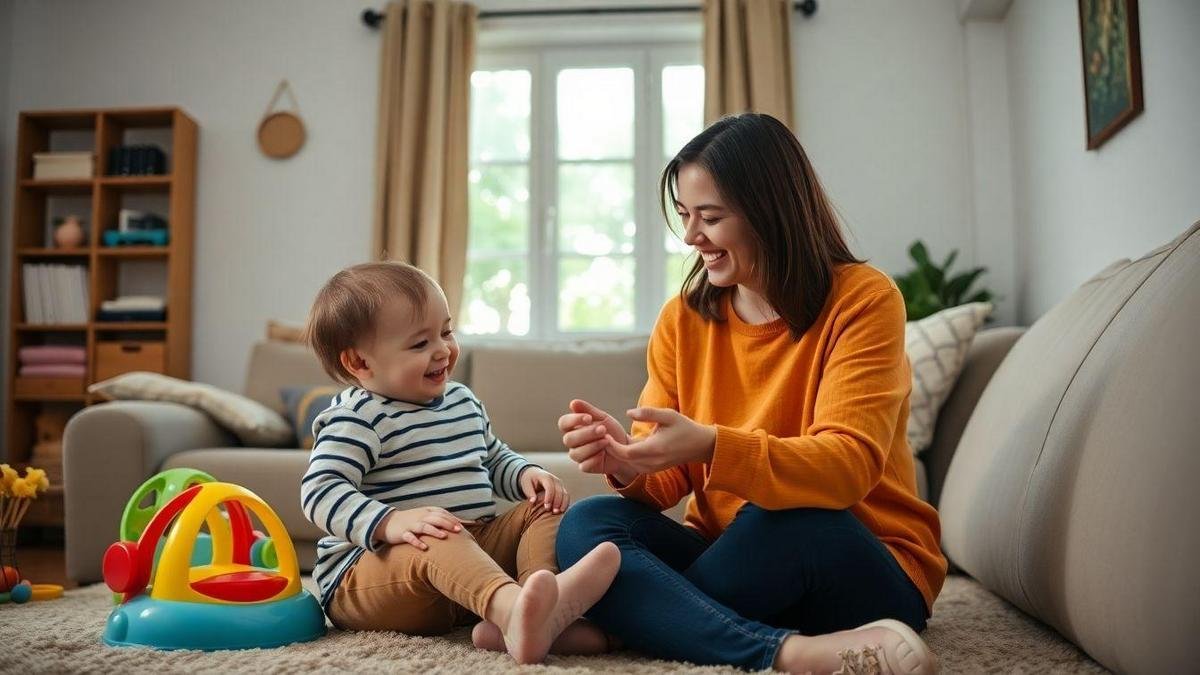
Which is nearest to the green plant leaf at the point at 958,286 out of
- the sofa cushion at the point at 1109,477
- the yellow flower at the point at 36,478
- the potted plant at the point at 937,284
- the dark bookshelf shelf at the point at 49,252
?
the potted plant at the point at 937,284

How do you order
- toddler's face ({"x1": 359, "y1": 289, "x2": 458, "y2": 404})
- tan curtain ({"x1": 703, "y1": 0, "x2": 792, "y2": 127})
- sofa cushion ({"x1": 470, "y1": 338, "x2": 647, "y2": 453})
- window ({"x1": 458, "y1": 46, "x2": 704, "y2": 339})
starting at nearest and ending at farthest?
1. toddler's face ({"x1": 359, "y1": 289, "x2": 458, "y2": 404})
2. sofa cushion ({"x1": 470, "y1": 338, "x2": 647, "y2": 453})
3. tan curtain ({"x1": 703, "y1": 0, "x2": 792, "y2": 127})
4. window ({"x1": 458, "y1": 46, "x2": 704, "y2": 339})

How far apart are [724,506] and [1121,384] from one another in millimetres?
557

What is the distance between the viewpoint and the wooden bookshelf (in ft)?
13.4

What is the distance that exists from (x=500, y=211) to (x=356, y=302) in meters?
2.85

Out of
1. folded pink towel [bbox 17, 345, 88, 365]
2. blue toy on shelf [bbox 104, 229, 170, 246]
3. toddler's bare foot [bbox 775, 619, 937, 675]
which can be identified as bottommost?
toddler's bare foot [bbox 775, 619, 937, 675]

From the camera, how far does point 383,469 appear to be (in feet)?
5.05

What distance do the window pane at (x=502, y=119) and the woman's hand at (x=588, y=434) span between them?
321cm

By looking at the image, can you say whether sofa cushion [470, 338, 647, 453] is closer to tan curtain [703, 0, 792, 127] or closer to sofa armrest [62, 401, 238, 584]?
sofa armrest [62, 401, 238, 584]

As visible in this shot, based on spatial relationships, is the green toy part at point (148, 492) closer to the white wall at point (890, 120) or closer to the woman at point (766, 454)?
the woman at point (766, 454)

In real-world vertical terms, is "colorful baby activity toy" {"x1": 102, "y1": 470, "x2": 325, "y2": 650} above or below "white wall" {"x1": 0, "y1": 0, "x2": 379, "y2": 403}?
below

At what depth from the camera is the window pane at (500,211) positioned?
4.33m

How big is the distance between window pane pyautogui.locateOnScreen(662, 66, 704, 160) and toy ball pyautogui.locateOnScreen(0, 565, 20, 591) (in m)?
2.95

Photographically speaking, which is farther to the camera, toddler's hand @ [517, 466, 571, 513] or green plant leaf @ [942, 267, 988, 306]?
green plant leaf @ [942, 267, 988, 306]

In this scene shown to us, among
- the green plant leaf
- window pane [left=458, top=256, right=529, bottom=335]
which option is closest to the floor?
window pane [left=458, top=256, right=529, bottom=335]
